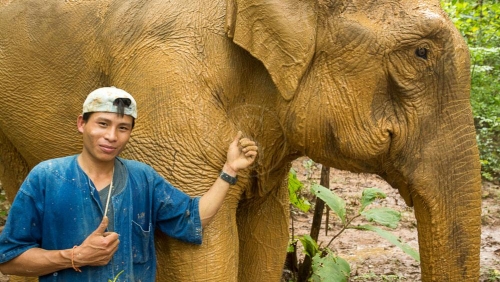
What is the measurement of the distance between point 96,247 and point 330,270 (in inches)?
83.9

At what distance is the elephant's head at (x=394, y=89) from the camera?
9.91ft

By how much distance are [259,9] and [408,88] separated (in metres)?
0.64

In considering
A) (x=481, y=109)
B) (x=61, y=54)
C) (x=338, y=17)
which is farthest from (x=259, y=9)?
(x=481, y=109)

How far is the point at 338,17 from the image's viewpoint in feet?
10.0

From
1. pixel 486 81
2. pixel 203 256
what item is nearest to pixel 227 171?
pixel 203 256

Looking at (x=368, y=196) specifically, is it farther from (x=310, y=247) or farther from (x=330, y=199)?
(x=310, y=247)

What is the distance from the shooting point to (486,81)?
32.3 feet

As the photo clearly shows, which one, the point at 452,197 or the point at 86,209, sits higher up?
the point at 452,197

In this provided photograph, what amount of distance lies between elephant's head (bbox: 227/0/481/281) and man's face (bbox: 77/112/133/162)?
24.1 inches

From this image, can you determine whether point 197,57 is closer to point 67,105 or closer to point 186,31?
point 186,31

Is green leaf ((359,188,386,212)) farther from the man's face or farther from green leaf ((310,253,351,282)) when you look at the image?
the man's face

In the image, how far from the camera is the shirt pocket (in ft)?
9.75

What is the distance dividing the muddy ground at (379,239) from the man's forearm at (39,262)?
2349mm

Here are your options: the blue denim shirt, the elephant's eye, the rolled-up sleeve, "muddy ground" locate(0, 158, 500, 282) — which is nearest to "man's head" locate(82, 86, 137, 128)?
the blue denim shirt
